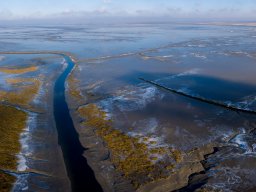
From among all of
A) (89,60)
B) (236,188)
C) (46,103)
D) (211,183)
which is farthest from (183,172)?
(89,60)

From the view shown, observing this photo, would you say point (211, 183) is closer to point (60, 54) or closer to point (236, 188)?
point (236, 188)

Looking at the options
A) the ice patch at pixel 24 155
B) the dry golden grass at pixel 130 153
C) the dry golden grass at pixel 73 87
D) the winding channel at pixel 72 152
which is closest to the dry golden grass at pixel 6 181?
the ice patch at pixel 24 155

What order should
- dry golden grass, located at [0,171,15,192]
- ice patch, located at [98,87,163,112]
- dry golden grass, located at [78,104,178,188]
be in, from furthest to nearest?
ice patch, located at [98,87,163,112]
dry golden grass, located at [78,104,178,188]
dry golden grass, located at [0,171,15,192]

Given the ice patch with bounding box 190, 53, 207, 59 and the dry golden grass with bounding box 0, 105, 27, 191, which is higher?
the ice patch with bounding box 190, 53, 207, 59

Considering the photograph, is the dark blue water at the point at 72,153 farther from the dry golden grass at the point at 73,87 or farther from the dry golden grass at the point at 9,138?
the dry golden grass at the point at 9,138

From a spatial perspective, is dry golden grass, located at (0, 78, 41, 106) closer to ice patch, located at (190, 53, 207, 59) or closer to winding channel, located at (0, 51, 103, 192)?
winding channel, located at (0, 51, 103, 192)

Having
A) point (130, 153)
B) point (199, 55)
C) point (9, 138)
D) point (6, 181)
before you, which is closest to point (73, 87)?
point (9, 138)

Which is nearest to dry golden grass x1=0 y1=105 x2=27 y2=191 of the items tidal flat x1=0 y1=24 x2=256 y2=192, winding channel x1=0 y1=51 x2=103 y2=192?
tidal flat x1=0 y1=24 x2=256 y2=192
